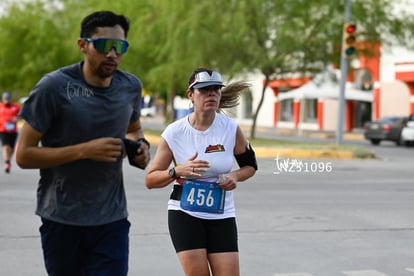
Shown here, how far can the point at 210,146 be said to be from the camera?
5457mm

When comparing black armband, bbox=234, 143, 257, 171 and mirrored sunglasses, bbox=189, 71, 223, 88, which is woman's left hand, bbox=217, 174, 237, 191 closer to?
black armband, bbox=234, 143, 257, 171

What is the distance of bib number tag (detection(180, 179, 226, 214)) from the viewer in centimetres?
536

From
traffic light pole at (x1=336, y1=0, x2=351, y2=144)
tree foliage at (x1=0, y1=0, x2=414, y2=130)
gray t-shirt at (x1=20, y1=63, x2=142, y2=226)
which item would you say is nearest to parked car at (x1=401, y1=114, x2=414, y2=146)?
tree foliage at (x1=0, y1=0, x2=414, y2=130)

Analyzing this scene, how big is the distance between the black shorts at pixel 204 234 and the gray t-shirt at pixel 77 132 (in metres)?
1.02

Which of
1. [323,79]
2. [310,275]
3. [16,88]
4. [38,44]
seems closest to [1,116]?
[310,275]

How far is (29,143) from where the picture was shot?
4.18 m

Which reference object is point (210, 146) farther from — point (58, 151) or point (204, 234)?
point (58, 151)

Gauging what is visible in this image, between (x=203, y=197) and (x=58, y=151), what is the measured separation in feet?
4.70

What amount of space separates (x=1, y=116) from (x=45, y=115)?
14.6 m

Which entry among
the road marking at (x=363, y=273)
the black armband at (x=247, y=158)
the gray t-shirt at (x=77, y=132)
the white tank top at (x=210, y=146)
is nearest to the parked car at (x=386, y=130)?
the road marking at (x=363, y=273)

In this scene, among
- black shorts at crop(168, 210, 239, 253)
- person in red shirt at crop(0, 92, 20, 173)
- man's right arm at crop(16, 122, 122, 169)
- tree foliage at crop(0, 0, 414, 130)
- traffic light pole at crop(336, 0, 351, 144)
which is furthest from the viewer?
tree foliage at crop(0, 0, 414, 130)

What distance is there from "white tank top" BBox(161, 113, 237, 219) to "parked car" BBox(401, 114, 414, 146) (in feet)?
105

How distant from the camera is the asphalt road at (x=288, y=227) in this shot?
8.02m

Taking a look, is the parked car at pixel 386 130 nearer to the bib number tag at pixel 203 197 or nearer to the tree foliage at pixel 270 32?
the tree foliage at pixel 270 32
